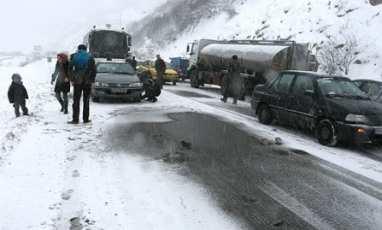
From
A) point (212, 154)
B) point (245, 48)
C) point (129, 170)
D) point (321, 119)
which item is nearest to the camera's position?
point (129, 170)

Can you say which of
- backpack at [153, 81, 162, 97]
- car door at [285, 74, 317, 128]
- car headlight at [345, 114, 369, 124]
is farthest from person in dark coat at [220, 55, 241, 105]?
car headlight at [345, 114, 369, 124]

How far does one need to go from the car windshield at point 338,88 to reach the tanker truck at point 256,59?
698 cm

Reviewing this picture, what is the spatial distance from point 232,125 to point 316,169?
149 inches

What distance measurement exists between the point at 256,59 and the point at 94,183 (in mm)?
13263

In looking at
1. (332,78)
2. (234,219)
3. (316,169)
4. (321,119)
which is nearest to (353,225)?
(234,219)

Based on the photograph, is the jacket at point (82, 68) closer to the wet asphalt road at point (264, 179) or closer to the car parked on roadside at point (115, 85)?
the wet asphalt road at point (264, 179)

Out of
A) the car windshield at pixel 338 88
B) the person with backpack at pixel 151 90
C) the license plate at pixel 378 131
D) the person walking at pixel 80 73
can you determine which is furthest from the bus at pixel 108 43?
the license plate at pixel 378 131

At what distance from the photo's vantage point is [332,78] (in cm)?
931

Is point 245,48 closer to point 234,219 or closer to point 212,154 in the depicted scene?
point 212,154

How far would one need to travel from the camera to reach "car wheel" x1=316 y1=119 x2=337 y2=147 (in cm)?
809

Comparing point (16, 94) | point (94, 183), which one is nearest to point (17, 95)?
point (16, 94)

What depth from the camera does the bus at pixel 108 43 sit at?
19953mm

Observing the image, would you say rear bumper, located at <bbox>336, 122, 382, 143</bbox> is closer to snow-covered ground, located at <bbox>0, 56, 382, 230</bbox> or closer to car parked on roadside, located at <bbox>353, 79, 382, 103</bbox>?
snow-covered ground, located at <bbox>0, 56, 382, 230</bbox>

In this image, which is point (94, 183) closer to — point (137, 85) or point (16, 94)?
point (16, 94)
